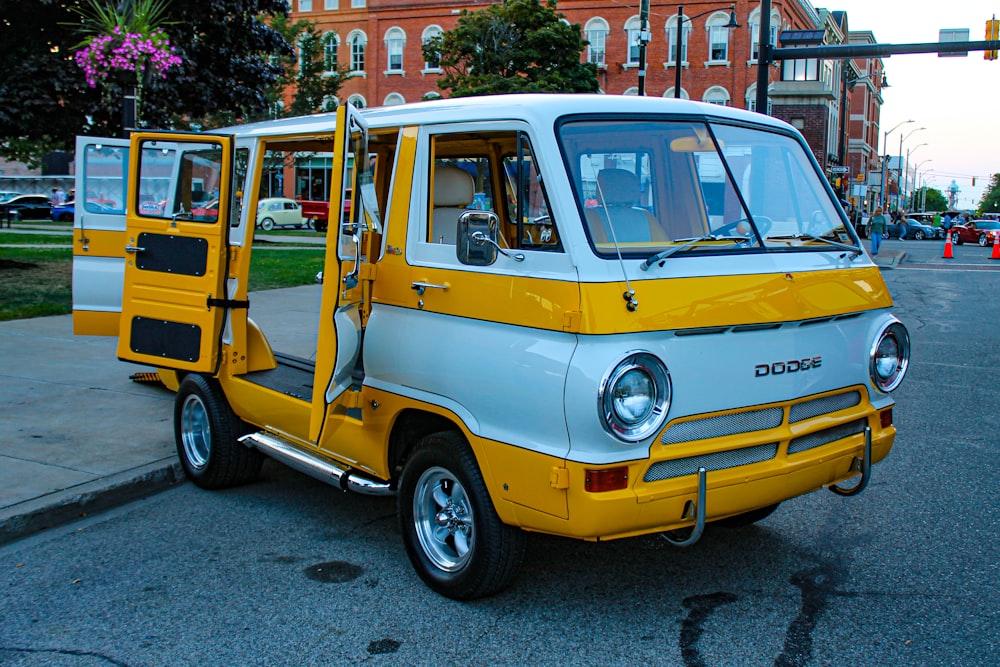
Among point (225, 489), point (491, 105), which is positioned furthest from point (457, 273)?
point (225, 489)

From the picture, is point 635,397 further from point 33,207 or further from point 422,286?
point 33,207

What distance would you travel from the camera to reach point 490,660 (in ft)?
12.0

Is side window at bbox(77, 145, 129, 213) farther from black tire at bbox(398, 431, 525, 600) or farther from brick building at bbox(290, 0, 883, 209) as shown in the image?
brick building at bbox(290, 0, 883, 209)

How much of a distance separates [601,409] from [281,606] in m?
1.82

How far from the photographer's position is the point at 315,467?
488cm

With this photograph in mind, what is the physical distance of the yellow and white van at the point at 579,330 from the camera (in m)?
3.59

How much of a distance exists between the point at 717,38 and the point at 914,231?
63.5 ft

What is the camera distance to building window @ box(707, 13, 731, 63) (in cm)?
4809

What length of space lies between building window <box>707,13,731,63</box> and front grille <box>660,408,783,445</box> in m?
47.9

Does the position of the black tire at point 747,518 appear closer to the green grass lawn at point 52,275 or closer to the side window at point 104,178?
the side window at point 104,178

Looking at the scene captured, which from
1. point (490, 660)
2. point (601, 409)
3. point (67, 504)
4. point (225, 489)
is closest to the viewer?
point (601, 409)

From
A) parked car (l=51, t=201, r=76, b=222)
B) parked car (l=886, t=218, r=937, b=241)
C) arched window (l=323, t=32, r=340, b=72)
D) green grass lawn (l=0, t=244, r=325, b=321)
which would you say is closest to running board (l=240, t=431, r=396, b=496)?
green grass lawn (l=0, t=244, r=325, b=321)

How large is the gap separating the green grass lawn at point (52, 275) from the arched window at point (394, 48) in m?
30.8

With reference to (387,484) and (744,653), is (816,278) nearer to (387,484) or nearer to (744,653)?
(744,653)
